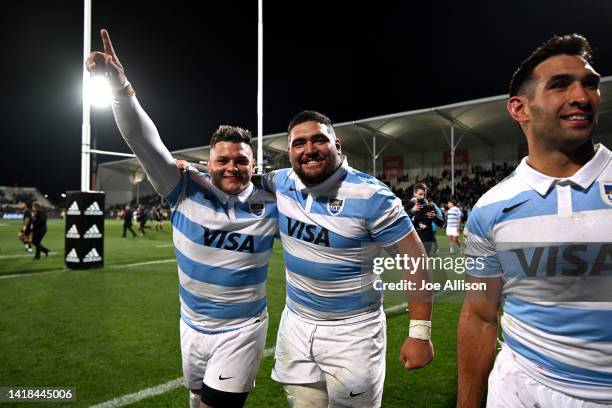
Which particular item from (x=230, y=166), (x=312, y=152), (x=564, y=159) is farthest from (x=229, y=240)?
(x=564, y=159)

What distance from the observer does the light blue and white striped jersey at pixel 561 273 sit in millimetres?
1326

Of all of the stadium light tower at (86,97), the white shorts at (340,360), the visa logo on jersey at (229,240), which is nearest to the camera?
the white shorts at (340,360)

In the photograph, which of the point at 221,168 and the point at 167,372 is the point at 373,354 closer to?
the point at 221,168

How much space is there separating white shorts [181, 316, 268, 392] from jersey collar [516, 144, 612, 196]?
1670 millimetres

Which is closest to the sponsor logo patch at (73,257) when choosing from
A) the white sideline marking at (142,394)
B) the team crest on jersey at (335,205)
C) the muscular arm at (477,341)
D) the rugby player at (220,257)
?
the white sideline marking at (142,394)

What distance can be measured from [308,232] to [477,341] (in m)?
0.96

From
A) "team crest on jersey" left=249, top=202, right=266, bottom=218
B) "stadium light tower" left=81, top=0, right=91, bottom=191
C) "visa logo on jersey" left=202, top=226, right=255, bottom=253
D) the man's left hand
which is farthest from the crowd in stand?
the man's left hand

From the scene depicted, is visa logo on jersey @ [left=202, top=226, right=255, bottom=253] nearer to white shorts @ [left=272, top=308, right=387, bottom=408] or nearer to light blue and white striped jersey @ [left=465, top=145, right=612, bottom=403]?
white shorts @ [left=272, top=308, right=387, bottom=408]

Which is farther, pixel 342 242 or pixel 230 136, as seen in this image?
pixel 230 136

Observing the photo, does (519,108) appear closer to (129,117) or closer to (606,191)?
(606,191)

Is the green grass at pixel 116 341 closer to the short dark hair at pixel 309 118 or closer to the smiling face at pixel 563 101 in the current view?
the short dark hair at pixel 309 118

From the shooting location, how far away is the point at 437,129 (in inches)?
1046

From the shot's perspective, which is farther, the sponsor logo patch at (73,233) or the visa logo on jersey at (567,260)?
the sponsor logo patch at (73,233)

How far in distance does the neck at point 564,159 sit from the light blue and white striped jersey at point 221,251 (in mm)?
1500
